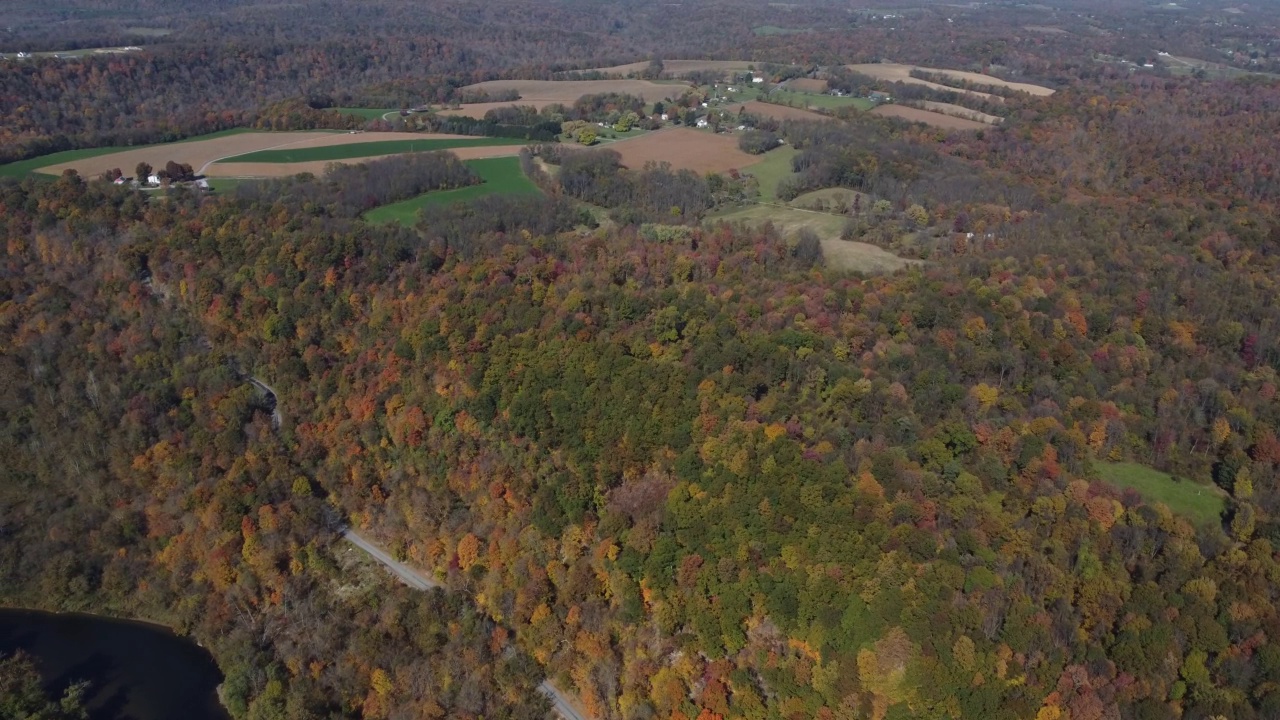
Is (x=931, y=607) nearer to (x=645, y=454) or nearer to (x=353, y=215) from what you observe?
(x=645, y=454)

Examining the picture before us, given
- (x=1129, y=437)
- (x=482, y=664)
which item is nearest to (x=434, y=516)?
(x=482, y=664)

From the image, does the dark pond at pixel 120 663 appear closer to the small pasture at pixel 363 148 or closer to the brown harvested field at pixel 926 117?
the small pasture at pixel 363 148

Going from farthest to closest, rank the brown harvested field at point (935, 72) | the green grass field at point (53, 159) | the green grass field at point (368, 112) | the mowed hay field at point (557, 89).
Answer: the brown harvested field at point (935, 72) < the mowed hay field at point (557, 89) < the green grass field at point (368, 112) < the green grass field at point (53, 159)

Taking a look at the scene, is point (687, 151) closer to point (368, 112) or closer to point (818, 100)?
point (818, 100)

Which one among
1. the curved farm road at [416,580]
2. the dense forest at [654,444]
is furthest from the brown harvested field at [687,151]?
the curved farm road at [416,580]

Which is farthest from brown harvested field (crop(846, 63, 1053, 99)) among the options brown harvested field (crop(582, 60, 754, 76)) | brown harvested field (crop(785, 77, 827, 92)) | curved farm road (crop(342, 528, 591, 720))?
curved farm road (crop(342, 528, 591, 720))
